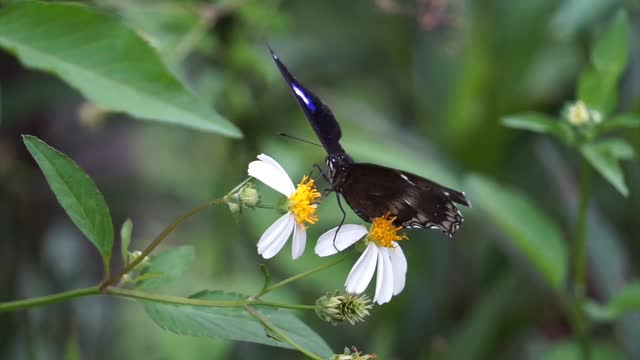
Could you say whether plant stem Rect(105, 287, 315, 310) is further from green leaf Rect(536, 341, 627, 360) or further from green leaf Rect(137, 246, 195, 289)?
green leaf Rect(536, 341, 627, 360)

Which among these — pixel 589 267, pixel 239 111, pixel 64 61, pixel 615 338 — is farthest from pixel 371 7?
pixel 64 61

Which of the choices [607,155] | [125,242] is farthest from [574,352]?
[125,242]

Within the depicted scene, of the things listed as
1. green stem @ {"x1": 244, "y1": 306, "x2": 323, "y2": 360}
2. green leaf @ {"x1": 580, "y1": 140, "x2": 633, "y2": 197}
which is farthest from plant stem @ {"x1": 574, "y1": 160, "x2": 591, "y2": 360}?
green stem @ {"x1": 244, "y1": 306, "x2": 323, "y2": 360}

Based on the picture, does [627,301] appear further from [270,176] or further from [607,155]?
[270,176]

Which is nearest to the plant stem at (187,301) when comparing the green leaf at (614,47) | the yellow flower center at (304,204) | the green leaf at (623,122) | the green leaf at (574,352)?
the yellow flower center at (304,204)

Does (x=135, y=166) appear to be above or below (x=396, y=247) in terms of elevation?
above

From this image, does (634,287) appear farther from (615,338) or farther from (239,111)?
(239,111)

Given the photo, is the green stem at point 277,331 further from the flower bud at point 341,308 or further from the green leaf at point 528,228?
the green leaf at point 528,228

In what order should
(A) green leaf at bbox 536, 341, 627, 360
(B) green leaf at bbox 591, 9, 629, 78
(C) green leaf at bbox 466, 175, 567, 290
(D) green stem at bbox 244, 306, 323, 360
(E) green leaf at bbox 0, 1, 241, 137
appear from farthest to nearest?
(A) green leaf at bbox 536, 341, 627, 360 < (C) green leaf at bbox 466, 175, 567, 290 < (B) green leaf at bbox 591, 9, 629, 78 < (E) green leaf at bbox 0, 1, 241, 137 < (D) green stem at bbox 244, 306, 323, 360
